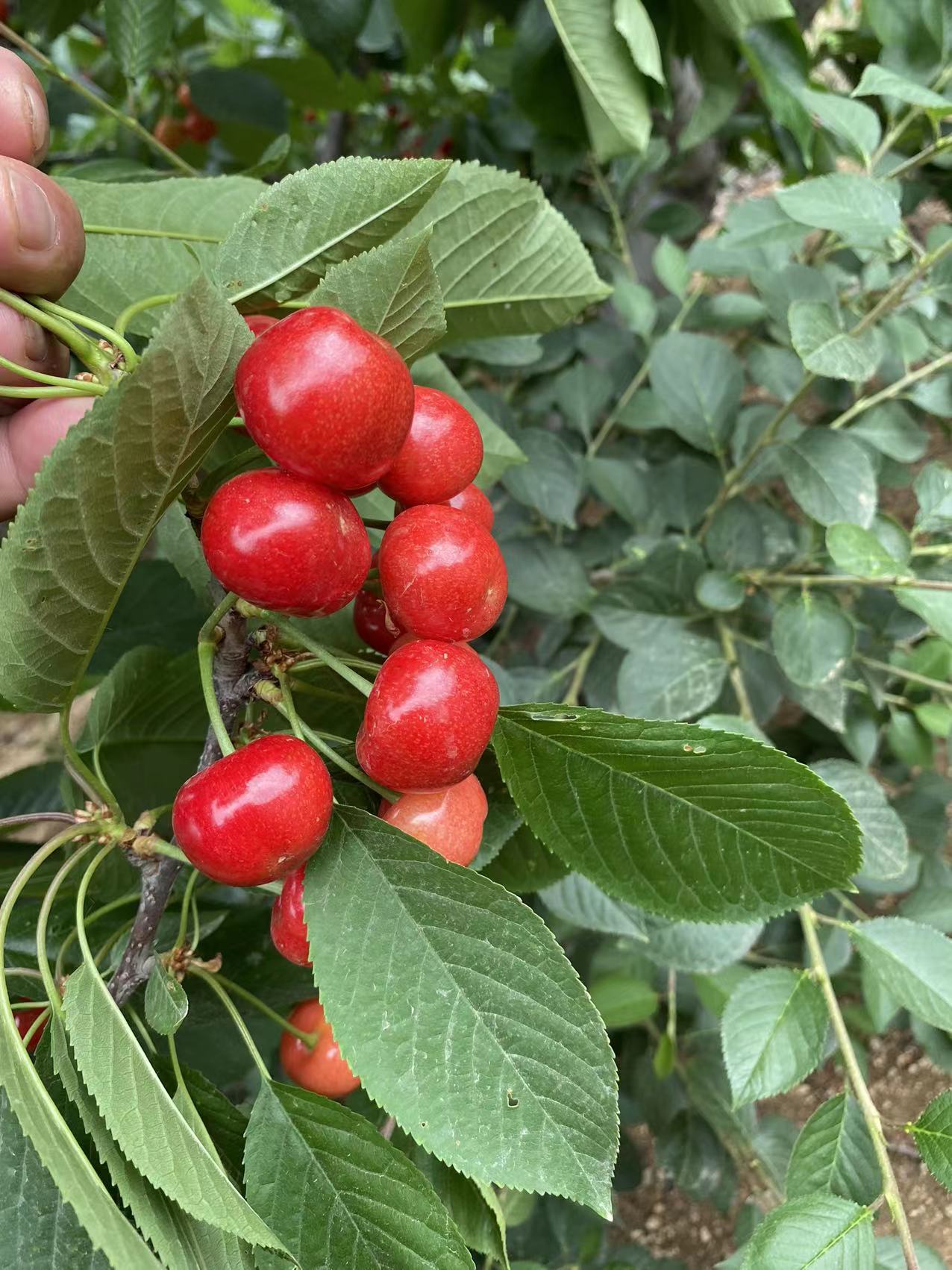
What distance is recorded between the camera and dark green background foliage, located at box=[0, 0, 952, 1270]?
0.52 m

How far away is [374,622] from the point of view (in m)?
0.64

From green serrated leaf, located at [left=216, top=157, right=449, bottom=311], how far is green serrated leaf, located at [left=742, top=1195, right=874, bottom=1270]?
2.61ft

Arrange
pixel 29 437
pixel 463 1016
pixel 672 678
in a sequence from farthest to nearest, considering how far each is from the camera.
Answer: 1. pixel 672 678
2. pixel 29 437
3. pixel 463 1016

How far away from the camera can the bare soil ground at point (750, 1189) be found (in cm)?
171

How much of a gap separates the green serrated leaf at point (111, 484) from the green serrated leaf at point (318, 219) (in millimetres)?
143

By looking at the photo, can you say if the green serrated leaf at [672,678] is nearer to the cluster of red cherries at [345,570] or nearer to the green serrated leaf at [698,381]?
the green serrated leaf at [698,381]

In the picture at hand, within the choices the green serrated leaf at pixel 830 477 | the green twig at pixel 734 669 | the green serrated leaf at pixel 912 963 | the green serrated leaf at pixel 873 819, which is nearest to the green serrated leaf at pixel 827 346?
the green serrated leaf at pixel 830 477

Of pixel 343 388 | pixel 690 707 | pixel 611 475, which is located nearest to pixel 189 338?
pixel 343 388

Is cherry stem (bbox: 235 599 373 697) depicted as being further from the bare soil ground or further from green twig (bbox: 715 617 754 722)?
the bare soil ground

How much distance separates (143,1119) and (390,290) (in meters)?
0.49

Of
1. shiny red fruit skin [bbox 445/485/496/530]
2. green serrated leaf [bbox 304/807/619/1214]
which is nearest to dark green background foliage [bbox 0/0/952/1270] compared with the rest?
green serrated leaf [bbox 304/807/619/1214]

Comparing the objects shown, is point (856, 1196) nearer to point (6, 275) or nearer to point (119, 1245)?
point (119, 1245)

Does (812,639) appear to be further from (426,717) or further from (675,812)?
(426,717)

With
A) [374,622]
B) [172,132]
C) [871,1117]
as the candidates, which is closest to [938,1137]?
[871,1117]
